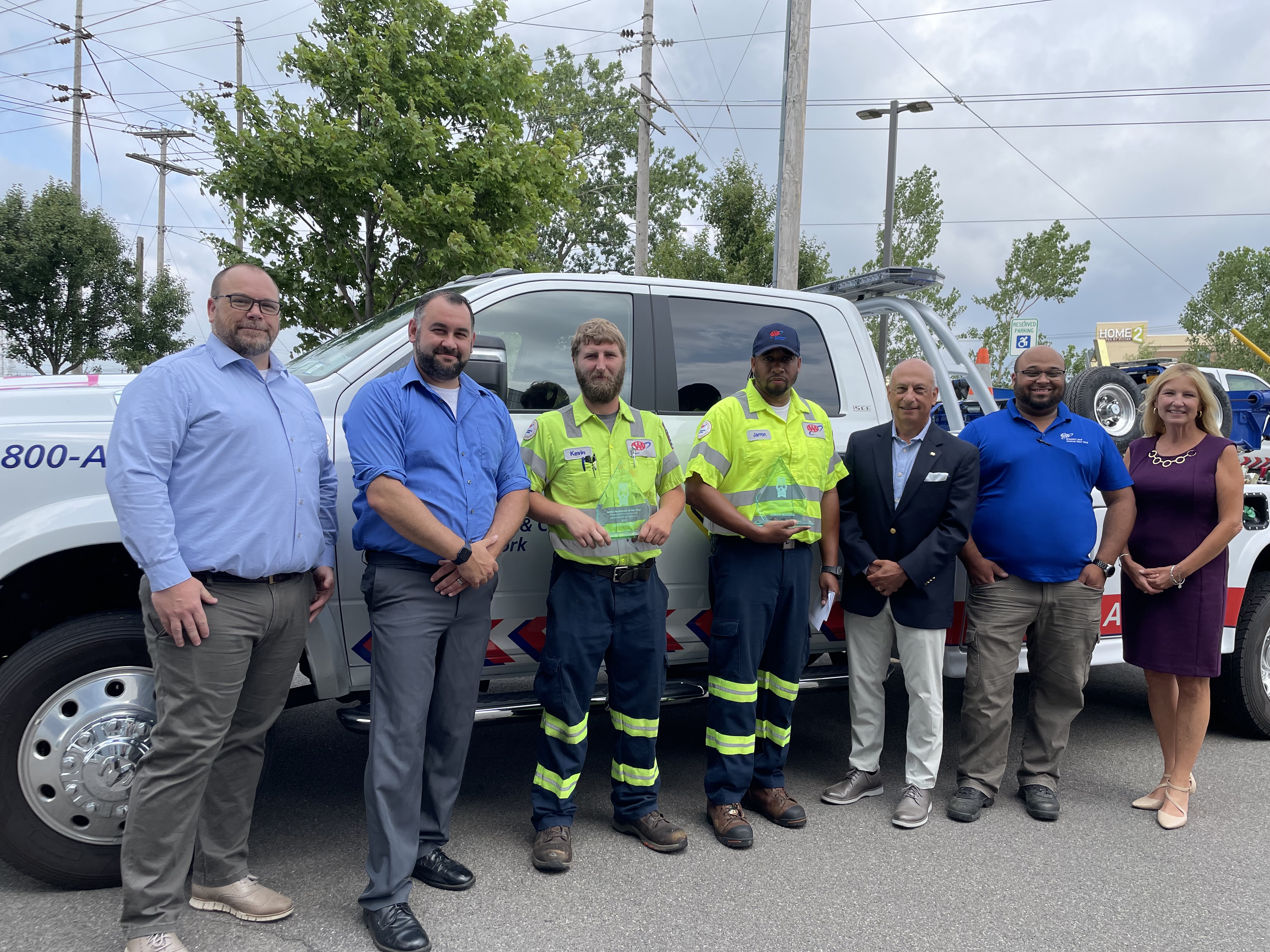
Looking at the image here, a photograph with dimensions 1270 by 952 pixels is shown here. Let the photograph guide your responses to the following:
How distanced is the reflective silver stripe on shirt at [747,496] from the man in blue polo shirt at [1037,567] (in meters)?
0.80

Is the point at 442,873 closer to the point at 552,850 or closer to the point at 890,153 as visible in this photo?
the point at 552,850

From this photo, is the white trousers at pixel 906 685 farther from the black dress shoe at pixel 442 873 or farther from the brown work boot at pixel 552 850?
the black dress shoe at pixel 442 873

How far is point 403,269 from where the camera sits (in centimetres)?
1123

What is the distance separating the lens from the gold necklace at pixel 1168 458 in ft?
13.3

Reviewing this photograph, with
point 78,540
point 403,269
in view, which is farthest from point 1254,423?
point 78,540

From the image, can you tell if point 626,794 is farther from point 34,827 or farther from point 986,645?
point 34,827

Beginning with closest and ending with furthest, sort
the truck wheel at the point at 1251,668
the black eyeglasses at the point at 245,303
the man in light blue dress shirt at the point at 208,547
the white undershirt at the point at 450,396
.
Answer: the man in light blue dress shirt at the point at 208,547 < the black eyeglasses at the point at 245,303 < the white undershirt at the point at 450,396 < the truck wheel at the point at 1251,668

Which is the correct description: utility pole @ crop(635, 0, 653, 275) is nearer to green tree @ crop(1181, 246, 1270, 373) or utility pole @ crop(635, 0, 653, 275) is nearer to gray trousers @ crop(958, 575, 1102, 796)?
gray trousers @ crop(958, 575, 1102, 796)

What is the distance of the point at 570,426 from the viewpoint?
348 cm

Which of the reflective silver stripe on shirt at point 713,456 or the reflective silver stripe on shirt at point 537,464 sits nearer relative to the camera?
the reflective silver stripe on shirt at point 537,464

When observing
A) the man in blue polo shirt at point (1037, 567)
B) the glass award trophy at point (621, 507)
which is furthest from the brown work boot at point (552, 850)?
the man in blue polo shirt at point (1037, 567)

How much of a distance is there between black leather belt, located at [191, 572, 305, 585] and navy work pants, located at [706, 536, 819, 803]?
169 cm

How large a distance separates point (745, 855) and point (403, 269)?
917cm

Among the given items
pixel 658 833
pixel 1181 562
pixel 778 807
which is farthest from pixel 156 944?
pixel 1181 562
